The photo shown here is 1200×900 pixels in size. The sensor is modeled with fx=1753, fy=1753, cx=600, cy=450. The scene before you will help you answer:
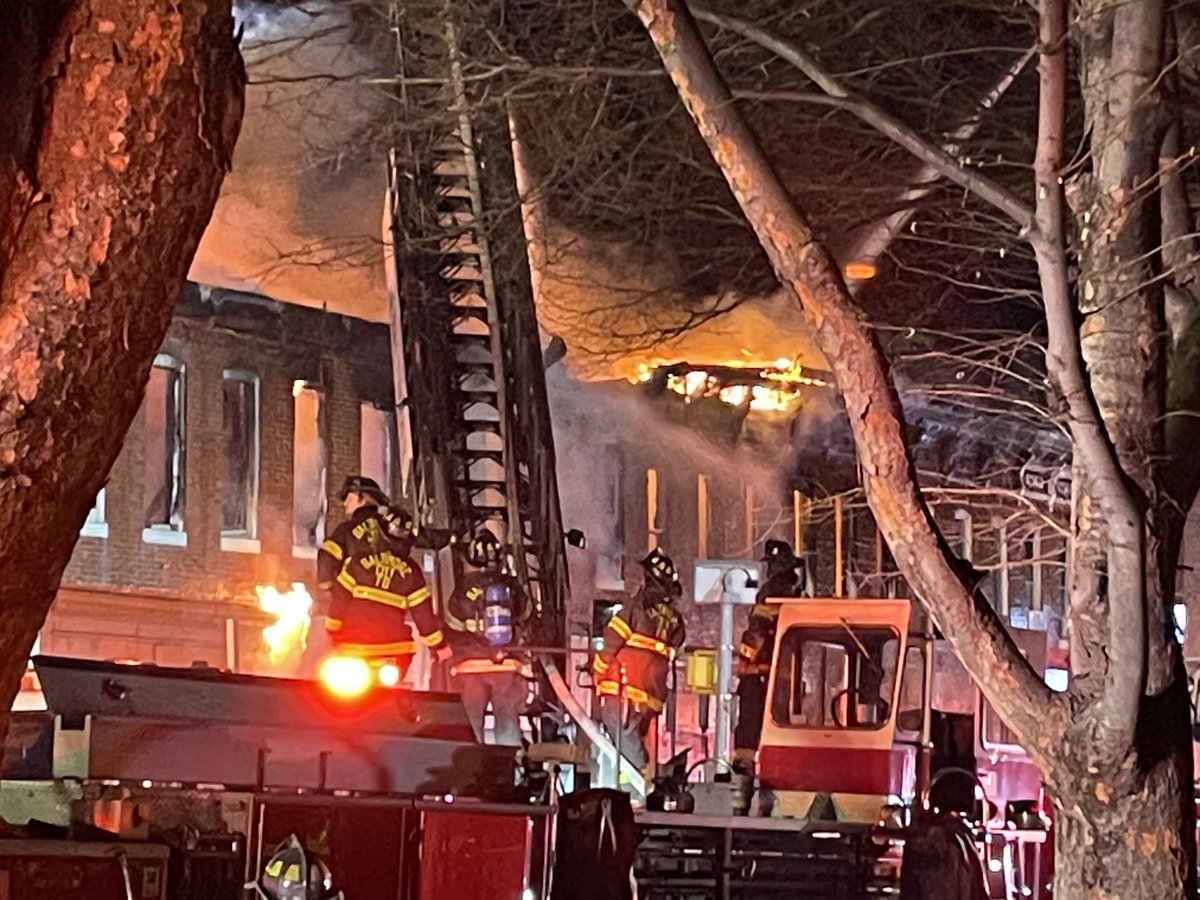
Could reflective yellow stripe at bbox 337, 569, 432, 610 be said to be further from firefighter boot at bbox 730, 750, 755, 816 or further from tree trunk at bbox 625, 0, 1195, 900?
tree trunk at bbox 625, 0, 1195, 900

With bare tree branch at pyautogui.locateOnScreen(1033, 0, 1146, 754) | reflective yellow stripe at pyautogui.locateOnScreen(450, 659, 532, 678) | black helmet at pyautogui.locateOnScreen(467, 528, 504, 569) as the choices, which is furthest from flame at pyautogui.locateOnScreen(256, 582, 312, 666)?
bare tree branch at pyautogui.locateOnScreen(1033, 0, 1146, 754)

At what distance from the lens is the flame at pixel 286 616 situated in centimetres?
1925

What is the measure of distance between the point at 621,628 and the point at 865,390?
6.83 metres

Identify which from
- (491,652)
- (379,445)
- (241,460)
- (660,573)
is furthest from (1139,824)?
(379,445)

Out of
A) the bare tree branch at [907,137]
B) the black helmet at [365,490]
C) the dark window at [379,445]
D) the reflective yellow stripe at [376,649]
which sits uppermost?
the dark window at [379,445]

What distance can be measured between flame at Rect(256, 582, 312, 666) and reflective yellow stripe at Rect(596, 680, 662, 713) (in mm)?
7130

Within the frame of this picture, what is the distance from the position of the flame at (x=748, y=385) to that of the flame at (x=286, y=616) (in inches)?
178

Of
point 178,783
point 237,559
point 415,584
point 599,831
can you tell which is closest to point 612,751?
point 415,584

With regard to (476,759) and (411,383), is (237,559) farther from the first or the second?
(476,759)

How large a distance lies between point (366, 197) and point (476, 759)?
39.9 feet

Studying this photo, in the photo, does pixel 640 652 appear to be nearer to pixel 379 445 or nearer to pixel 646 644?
pixel 646 644

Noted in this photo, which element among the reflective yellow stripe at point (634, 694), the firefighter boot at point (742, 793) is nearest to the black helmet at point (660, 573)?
the reflective yellow stripe at point (634, 694)

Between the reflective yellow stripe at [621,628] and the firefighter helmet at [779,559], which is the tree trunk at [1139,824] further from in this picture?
the firefighter helmet at [779,559]

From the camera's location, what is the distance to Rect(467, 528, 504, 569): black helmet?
39.8 feet
